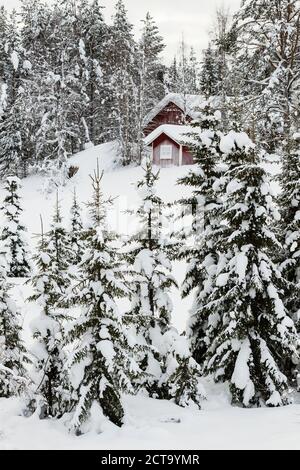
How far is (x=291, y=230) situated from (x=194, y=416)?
5.58 meters

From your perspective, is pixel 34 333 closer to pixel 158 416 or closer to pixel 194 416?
pixel 158 416

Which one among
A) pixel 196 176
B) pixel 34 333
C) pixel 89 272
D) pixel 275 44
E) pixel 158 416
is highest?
pixel 275 44

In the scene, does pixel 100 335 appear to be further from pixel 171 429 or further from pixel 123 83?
pixel 123 83

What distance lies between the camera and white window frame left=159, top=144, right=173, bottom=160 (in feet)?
155

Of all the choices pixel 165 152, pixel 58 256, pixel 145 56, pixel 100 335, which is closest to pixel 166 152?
pixel 165 152

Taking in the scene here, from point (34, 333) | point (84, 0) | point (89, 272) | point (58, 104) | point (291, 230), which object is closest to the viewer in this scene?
point (89, 272)

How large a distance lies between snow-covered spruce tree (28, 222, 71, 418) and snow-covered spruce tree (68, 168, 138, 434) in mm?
1321

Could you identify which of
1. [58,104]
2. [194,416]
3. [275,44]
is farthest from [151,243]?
[58,104]

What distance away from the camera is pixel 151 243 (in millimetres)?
12281

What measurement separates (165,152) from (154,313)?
36548 mm

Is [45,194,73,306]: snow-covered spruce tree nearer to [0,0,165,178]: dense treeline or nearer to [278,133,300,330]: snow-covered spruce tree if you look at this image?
[278,133,300,330]: snow-covered spruce tree

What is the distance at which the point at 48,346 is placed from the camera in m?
11.6

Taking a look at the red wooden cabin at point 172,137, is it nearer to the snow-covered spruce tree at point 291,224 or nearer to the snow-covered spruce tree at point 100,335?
the snow-covered spruce tree at point 291,224

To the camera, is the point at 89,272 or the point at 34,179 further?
the point at 34,179
